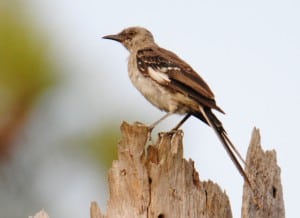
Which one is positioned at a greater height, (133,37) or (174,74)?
(133,37)

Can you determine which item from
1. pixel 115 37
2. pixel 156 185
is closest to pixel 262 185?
pixel 156 185

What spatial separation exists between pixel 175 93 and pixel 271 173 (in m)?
1.60

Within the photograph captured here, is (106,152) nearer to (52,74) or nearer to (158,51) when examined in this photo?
(52,74)

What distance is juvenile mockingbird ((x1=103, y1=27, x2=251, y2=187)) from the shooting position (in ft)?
26.5

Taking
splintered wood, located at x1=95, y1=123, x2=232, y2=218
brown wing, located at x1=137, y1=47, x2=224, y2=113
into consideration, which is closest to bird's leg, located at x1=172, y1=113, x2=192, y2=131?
brown wing, located at x1=137, y1=47, x2=224, y2=113

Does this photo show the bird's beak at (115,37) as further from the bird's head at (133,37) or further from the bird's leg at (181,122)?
the bird's leg at (181,122)

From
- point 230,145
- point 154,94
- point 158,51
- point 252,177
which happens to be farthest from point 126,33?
point 252,177

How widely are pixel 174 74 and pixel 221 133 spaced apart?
0.92m

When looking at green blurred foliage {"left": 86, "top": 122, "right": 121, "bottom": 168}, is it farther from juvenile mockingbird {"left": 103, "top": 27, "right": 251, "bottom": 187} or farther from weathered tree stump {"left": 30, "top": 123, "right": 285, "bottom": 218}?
weathered tree stump {"left": 30, "top": 123, "right": 285, "bottom": 218}

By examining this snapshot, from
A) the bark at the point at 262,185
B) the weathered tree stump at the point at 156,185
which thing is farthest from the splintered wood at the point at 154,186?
the bark at the point at 262,185

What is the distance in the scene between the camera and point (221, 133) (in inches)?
308

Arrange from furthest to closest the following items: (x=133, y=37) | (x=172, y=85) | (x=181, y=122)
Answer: (x=133, y=37) < (x=172, y=85) < (x=181, y=122)

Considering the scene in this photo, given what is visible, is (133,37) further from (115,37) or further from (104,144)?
(104,144)

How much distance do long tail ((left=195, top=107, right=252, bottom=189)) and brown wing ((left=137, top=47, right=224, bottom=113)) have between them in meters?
0.09
